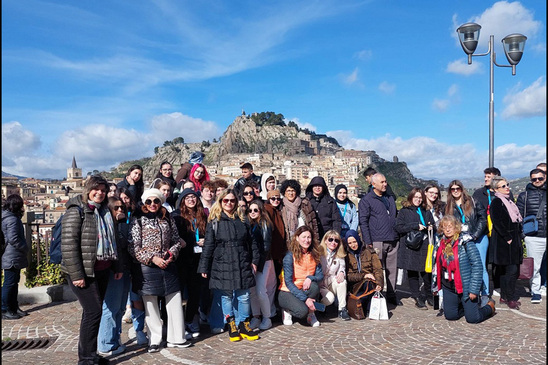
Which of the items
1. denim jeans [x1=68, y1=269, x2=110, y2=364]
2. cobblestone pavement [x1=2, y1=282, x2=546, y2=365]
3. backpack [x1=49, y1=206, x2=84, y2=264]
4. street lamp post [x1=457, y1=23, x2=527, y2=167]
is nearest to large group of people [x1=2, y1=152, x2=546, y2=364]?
denim jeans [x1=68, y1=269, x2=110, y2=364]

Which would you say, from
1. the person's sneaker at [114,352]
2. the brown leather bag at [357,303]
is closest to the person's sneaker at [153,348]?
the person's sneaker at [114,352]

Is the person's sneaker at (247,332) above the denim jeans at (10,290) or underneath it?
underneath

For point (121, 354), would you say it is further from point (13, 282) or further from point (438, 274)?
point (438, 274)

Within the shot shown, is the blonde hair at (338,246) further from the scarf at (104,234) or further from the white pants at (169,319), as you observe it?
the scarf at (104,234)

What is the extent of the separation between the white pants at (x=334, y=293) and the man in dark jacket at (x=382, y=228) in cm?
102

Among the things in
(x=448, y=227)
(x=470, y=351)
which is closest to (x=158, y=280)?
(x=470, y=351)

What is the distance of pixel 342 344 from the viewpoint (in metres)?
5.20

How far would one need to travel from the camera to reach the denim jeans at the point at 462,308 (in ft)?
19.4

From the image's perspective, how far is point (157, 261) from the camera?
4879mm

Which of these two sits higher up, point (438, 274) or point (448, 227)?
point (448, 227)

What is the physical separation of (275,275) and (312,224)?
102cm

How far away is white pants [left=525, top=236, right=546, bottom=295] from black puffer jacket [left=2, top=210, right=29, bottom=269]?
25.1 feet

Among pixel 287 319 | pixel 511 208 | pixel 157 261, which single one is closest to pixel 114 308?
pixel 157 261

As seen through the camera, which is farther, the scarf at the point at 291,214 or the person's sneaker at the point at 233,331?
the scarf at the point at 291,214
